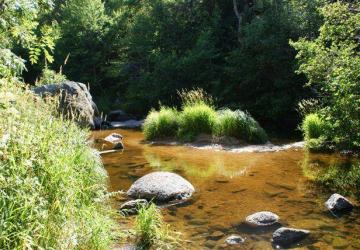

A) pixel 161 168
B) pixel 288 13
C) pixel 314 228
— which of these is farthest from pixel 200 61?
pixel 314 228

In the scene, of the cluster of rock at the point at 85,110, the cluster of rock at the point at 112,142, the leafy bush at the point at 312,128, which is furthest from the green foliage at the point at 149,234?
the leafy bush at the point at 312,128

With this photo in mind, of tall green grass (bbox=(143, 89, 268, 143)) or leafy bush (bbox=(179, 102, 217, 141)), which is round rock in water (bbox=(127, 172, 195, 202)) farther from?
leafy bush (bbox=(179, 102, 217, 141))

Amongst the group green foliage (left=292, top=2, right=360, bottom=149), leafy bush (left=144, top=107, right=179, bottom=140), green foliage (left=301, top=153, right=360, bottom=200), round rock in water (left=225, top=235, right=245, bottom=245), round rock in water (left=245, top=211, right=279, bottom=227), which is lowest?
round rock in water (left=225, top=235, right=245, bottom=245)

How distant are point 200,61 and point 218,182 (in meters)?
12.7

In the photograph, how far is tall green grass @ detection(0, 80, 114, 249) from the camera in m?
3.54

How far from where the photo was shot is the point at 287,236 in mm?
5586

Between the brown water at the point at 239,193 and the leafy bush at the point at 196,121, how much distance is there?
1.39m

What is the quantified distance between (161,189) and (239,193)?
143cm

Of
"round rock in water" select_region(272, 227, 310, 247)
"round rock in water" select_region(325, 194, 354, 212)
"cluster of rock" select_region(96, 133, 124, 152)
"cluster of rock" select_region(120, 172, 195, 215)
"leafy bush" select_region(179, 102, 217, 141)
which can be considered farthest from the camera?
"leafy bush" select_region(179, 102, 217, 141)

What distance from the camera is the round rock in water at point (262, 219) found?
20.5ft

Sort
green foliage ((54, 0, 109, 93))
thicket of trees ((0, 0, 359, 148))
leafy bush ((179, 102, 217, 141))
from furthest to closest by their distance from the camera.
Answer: green foliage ((54, 0, 109, 93)), thicket of trees ((0, 0, 359, 148)), leafy bush ((179, 102, 217, 141))

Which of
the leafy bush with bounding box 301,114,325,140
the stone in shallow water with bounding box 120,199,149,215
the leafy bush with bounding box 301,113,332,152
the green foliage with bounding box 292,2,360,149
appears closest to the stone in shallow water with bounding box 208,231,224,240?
the stone in shallow water with bounding box 120,199,149,215

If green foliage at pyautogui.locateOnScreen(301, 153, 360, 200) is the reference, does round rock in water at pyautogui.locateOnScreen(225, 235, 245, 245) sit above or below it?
below

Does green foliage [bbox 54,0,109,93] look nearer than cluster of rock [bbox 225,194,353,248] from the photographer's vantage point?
No
